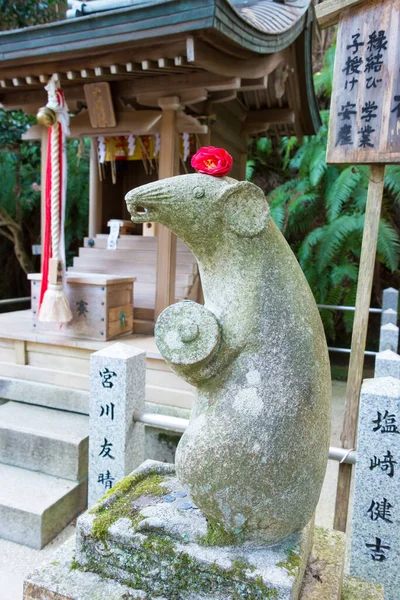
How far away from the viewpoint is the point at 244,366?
4.22 feet

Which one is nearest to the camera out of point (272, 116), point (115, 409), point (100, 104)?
point (115, 409)

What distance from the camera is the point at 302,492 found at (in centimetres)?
130

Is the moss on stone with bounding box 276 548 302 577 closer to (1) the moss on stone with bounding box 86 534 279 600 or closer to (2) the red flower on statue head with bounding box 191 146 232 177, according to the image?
(1) the moss on stone with bounding box 86 534 279 600

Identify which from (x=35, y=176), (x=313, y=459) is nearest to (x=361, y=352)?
(x=313, y=459)

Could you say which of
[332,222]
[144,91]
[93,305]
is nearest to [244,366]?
[93,305]

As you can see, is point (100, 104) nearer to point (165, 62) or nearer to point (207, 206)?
point (165, 62)

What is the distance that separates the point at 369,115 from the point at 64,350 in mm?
3488

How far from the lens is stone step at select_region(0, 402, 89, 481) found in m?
3.61

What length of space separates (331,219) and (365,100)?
4275 mm

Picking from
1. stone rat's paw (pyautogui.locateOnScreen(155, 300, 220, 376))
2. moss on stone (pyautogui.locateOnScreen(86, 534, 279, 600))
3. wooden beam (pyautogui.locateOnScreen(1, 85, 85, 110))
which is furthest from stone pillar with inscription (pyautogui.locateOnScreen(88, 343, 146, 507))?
wooden beam (pyautogui.locateOnScreen(1, 85, 85, 110))

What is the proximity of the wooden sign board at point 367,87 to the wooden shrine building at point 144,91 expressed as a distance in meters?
1.06

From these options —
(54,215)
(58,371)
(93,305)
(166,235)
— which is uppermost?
(54,215)

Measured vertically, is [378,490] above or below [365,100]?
below

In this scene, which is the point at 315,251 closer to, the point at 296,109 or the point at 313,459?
the point at 296,109
